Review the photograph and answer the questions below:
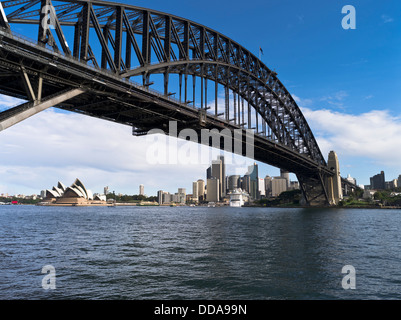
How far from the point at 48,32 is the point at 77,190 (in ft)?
508

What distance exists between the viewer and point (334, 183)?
121438mm

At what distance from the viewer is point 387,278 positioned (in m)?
13.2

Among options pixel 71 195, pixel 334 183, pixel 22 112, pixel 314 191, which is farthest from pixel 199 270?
pixel 71 195

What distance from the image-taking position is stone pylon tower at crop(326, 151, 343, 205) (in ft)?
392

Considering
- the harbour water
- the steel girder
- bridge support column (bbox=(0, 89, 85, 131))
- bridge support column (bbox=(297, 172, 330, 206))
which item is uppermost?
the steel girder

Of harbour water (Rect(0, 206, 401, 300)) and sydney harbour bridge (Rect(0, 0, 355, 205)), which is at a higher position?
sydney harbour bridge (Rect(0, 0, 355, 205))

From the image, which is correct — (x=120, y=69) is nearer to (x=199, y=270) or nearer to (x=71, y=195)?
(x=199, y=270)

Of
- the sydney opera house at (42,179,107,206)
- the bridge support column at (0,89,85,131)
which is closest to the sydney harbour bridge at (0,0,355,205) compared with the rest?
the bridge support column at (0,89,85,131)

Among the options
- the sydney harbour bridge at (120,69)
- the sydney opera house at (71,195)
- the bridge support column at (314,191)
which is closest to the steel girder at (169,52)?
the sydney harbour bridge at (120,69)

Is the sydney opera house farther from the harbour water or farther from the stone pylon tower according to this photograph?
the harbour water

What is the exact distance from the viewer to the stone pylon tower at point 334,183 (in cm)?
11935

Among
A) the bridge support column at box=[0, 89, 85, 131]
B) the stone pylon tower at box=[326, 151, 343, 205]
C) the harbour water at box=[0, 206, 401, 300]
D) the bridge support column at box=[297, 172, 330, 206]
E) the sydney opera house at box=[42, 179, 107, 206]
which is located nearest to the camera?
the harbour water at box=[0, 206, 401, 300]
